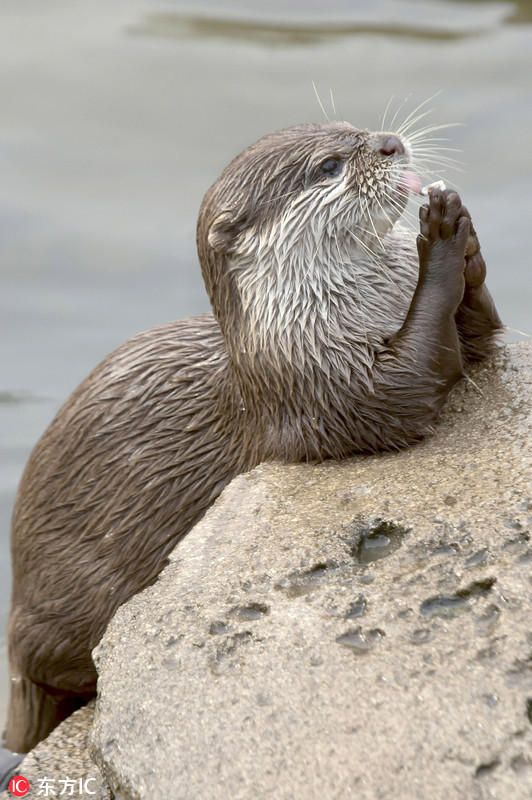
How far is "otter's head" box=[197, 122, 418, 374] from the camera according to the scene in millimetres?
2730

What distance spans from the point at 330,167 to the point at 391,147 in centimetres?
14

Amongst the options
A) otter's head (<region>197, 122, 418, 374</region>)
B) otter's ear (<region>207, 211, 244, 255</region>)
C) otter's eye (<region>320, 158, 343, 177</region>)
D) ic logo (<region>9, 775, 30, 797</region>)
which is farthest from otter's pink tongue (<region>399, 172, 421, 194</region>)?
ic logo (<region>9, 775, 30, 797</region>)

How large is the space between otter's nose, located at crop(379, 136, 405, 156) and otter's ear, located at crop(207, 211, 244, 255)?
0.36m

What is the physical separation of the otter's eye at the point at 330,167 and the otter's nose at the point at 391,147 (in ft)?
0.33

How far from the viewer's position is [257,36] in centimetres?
604

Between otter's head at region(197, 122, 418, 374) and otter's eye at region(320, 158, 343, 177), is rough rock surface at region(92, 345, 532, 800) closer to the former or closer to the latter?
otter's head at region(197, 122, 418, 374)

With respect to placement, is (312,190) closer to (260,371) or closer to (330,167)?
(330,167)

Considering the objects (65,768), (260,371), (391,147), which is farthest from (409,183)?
(65,768)

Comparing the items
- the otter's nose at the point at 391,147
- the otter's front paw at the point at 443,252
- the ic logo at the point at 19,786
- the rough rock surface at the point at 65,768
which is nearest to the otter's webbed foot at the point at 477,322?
the otter's front paw at the point at 443,252

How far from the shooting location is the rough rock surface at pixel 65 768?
2404 mm

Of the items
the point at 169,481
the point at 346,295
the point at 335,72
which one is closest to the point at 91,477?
the point at 169,481

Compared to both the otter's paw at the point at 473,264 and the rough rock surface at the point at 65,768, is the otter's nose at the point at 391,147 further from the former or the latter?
the rough rock surface at the point at 65,768

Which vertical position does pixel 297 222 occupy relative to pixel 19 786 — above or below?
above

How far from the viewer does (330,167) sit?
280 centimetres
